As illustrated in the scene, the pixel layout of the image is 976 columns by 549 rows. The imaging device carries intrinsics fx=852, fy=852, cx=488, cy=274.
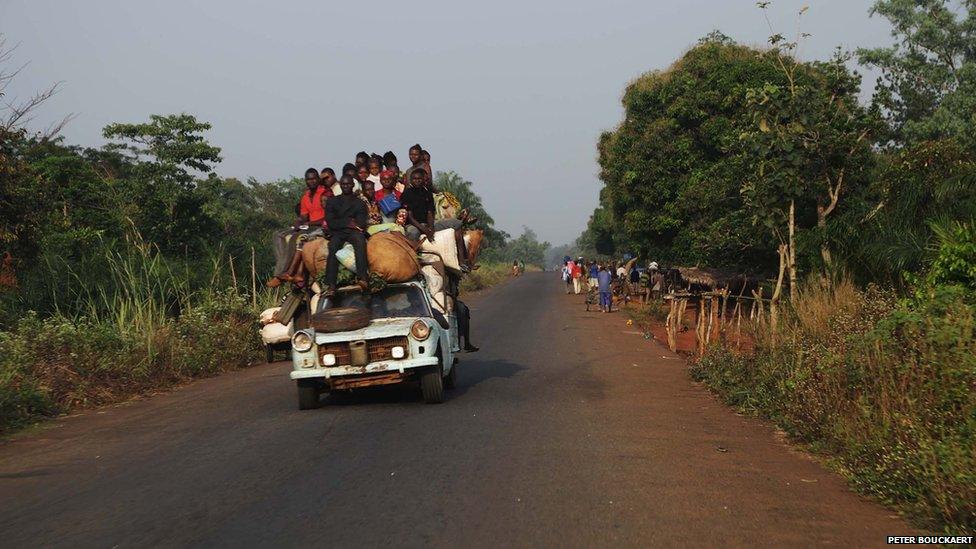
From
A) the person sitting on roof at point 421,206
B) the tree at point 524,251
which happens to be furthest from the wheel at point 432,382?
the tree at point 524,251

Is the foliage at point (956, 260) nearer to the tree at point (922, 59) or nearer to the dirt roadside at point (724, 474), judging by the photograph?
the dirt roadside at point (724, 474)

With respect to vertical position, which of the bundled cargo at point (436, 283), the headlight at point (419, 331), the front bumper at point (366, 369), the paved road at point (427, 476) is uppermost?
the bundled cargo at point (436, 283)

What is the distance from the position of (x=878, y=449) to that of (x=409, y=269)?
Result: 6.10 metres

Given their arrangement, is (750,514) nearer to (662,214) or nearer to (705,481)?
(705,481)

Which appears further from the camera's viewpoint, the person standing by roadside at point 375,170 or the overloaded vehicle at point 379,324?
the person standing by roadside at point 375,170

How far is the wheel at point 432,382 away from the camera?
10539mm

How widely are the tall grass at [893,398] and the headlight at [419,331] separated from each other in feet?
13.0

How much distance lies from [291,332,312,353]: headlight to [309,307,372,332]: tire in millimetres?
165

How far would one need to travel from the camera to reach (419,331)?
399 inches

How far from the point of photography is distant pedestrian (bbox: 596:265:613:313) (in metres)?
31.2

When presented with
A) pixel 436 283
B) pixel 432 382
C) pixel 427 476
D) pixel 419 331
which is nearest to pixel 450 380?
pixel 436 283

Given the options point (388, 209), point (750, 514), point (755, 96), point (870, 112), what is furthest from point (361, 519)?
point (870, 112)

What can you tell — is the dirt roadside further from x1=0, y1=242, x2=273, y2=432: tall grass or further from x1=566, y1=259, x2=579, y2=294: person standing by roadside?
x1=566, y1=259, x2=579, y2=294: person standing by roadside

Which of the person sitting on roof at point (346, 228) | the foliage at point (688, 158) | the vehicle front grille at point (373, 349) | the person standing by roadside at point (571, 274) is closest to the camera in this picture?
the vehicle front grille at point (373, 349)
